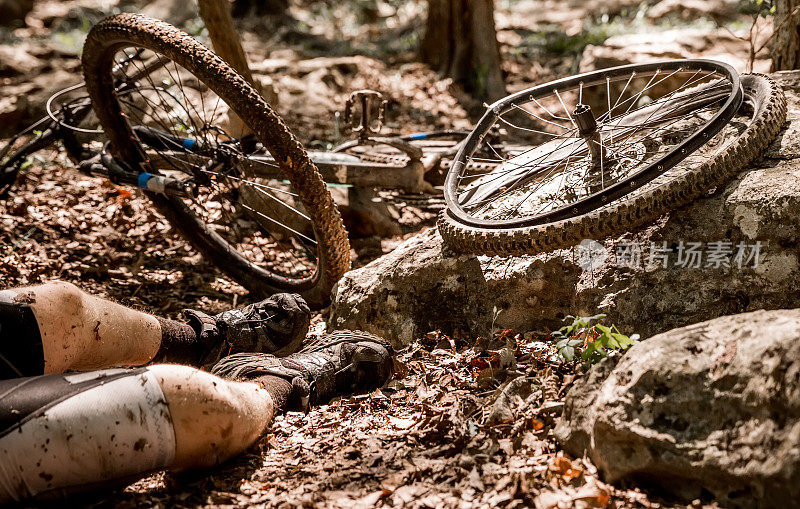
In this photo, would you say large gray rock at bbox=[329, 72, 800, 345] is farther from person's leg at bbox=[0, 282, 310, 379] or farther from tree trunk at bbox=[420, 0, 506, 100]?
tree trunk at bbox=[420, 0, 506, 100]

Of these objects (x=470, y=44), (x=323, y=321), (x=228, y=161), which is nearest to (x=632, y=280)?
(x=323, y=321)

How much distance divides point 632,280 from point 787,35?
2.53 meters

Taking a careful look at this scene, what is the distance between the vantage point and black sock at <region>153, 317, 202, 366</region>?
Answer: 2883 mm

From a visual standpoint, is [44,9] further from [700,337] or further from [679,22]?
[700,337]

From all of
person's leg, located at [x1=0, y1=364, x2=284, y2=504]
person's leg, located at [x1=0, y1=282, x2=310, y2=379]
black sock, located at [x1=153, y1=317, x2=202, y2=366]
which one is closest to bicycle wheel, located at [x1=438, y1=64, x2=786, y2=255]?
person's leg, located at [x1=0, y1=282, x2=310, y2=379]

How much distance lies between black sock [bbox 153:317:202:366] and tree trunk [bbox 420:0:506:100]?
654cm

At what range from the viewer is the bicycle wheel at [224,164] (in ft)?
11.1

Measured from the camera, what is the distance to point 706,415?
1.82m

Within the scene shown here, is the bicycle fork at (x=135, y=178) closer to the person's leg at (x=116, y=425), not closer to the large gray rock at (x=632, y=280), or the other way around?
the large gray rock at (x=632, y=280)

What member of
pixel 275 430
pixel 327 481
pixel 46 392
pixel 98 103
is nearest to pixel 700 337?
pixel 327 481

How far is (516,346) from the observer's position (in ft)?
9.39

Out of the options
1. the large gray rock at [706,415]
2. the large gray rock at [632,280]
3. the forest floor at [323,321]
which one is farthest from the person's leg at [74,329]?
the large gray rock at [706,415]

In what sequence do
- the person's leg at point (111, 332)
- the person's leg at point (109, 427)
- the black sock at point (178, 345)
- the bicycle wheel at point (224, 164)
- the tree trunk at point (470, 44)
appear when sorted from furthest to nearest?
the tree trunk at point (470, 44) < the bicycle wheel at point (224, 164) < the black sock at point (178, 345) < the person's leg at point (111, 332) < the person's leg at point (109, 427)

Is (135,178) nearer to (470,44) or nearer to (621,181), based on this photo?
(621,181)
